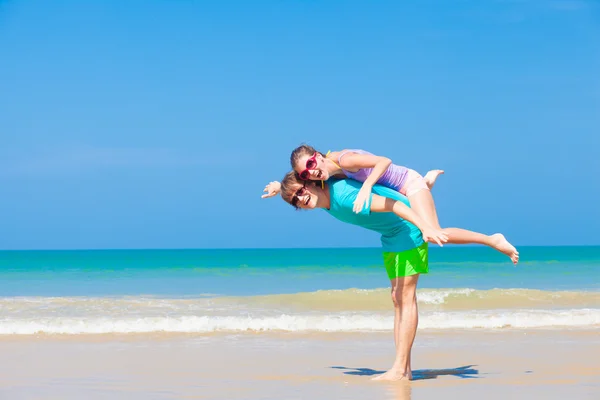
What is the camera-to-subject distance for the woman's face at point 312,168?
16.0ft

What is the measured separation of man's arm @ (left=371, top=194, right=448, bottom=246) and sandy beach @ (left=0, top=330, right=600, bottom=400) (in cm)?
109

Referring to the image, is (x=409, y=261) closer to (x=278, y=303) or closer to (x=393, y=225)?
(x=393, y=225)

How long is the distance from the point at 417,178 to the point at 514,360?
2313 millimetres

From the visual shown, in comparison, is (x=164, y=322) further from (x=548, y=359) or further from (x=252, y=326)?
(x=548, y=359)

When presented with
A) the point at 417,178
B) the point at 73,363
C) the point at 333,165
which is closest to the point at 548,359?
the point at 417,178

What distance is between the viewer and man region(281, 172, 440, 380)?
4.80 meters

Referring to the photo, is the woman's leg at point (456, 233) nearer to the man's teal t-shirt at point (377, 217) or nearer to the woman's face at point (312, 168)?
the man's teal t-shirt at point (377, 217)

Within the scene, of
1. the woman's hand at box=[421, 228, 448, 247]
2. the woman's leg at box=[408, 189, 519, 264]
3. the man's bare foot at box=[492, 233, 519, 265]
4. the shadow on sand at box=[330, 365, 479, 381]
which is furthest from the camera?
the shadow on sand at box=[330, 365, 479, 381]

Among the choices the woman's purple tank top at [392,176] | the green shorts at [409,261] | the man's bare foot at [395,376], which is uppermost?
the woman's purple tank top at [392,176]

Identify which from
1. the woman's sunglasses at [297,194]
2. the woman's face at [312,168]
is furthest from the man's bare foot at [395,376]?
the woman's face at [312,168]

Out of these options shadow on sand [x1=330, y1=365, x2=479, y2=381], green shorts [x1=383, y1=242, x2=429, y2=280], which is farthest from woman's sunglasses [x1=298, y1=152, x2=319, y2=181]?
shadow on sand [x1=330, y1=365, x2=479, y2=381]

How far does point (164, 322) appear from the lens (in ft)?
32.0

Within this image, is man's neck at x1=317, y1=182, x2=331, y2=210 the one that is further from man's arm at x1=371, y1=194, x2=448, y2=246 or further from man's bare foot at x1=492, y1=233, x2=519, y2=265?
man's bare foot at x1=492, y1=233, x2=519, y2=265

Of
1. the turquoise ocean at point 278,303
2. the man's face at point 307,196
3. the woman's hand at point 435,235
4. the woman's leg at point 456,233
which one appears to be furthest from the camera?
the turquoise ocean at point 278,303
